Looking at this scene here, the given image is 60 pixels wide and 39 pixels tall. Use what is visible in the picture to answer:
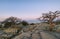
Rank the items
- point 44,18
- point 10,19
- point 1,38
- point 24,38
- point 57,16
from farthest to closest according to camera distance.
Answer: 1. point 10,19
2. point 44,18
3. point 57,16
4. point 1,38
5. point 24,38

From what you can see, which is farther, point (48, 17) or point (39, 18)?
point (39, 18)

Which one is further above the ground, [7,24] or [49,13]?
[49,13]

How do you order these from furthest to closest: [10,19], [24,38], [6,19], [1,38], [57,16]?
[6,19]
[10,19]
[57,16]
[1,38]
[24,38]

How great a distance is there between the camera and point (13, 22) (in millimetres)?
45344

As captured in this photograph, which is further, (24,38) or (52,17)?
(52,17)

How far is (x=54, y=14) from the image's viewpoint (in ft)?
101

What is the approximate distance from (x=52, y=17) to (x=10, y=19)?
58.8 feet

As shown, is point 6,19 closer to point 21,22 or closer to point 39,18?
point 21,22

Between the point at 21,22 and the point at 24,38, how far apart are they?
2995 centimetres

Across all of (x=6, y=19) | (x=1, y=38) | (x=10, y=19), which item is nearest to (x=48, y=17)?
(x=1, y=38)

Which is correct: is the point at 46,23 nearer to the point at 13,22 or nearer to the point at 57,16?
the point at 57,16

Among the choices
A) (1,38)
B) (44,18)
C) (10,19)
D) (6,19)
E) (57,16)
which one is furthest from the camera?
(6,19)

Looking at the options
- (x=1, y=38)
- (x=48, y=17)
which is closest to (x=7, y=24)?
(x=48, y=17)

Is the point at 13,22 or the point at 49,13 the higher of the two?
the point at 49,13
